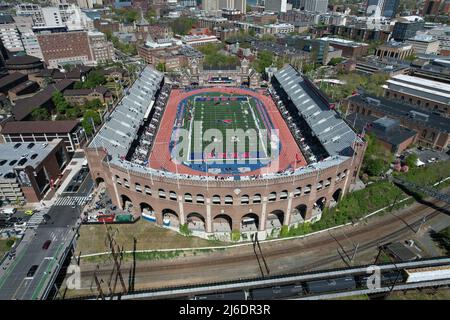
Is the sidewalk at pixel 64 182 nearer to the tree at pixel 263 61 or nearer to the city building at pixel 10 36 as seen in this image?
the tree at pixel 263 61

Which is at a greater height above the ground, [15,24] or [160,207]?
[15,24]

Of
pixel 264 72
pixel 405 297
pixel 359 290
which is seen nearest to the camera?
pixel 359 290

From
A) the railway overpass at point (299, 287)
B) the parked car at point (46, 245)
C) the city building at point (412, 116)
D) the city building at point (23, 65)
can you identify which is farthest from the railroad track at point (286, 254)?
the city building at point (23, 65)

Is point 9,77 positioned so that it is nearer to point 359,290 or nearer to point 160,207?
point 160,207

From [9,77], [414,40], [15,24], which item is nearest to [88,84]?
[9,77]

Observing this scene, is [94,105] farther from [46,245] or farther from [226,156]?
[46,245]

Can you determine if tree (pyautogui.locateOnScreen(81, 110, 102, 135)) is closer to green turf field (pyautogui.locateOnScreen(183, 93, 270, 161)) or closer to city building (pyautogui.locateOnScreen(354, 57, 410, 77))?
green turf field (pyautogui.locateOnScreen(183, 93, 270, 161))

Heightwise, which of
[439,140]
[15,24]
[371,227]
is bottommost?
[371,227]
